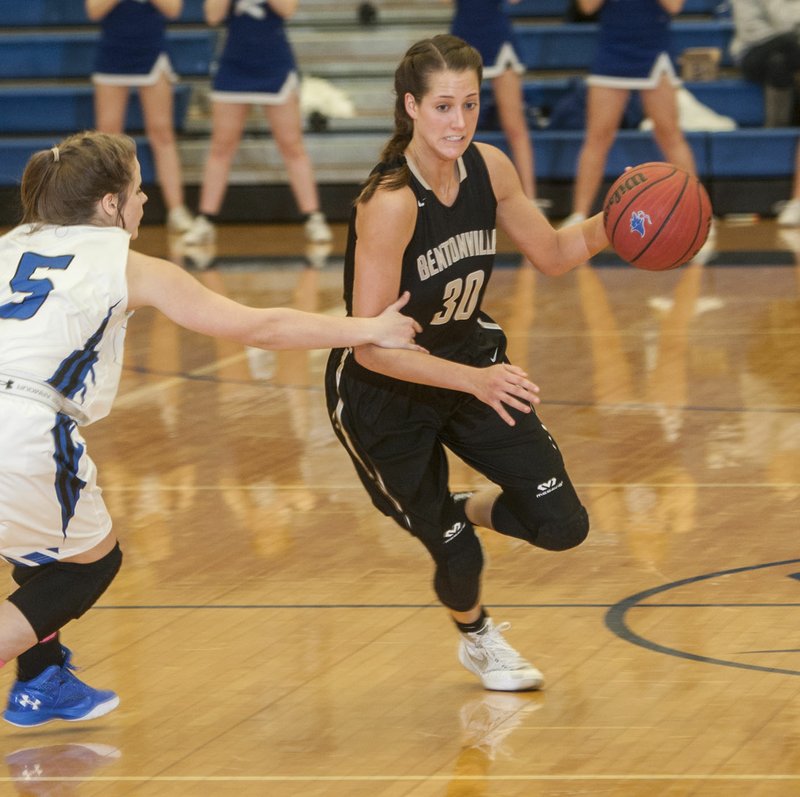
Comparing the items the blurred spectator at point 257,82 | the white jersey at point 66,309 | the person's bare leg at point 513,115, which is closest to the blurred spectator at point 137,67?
the blurred spectator at point 257,82

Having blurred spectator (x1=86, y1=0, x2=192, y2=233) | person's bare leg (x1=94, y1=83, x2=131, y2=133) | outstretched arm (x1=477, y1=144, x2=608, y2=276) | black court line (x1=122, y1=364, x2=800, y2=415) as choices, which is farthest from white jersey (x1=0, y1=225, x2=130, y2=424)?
person's bare leg (x1=94, y1=83, x2=131, y2=133)

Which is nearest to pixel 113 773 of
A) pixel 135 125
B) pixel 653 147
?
pixel 653 147

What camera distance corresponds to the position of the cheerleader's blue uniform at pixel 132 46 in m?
10.2

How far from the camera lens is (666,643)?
146 inches

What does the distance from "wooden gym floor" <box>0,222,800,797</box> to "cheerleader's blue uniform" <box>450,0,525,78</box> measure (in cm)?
348

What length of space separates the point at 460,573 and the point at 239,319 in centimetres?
75

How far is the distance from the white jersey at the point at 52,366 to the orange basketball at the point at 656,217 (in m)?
1.16

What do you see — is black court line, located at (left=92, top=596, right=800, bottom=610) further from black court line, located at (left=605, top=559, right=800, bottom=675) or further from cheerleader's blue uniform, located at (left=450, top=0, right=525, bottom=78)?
cheerleader's blue uniform, located at (left=450, top=0, right=525, bottom=78)

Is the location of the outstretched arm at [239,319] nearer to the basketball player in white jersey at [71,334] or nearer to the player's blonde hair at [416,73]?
the basketball player in white jersey at [71,334]

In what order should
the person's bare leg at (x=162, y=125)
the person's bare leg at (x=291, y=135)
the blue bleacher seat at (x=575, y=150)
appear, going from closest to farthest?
the person's bare leg at (x=291, y=135) → the person's bare leg at (x=162, y=125) → the blue bleacher seat at (x=575, y=150)

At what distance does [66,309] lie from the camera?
307 centimetres

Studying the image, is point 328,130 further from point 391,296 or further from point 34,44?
point 391,296

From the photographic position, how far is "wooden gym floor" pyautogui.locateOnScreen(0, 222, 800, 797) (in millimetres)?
3141

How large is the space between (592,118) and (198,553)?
5923 mm
